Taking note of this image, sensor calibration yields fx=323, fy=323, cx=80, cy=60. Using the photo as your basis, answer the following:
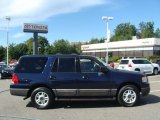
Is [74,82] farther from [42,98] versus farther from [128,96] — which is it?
[128,96]

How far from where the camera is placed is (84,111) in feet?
33.4

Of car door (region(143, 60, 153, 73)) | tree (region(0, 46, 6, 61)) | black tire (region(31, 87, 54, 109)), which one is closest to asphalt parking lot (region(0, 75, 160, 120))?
black tire (region(31, 87, 54, 109))

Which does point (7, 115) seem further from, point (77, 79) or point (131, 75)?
point (131, 75)

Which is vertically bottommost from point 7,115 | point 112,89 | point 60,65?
point 7,115

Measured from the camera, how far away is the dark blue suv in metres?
10.7

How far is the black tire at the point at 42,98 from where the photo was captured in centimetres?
1077

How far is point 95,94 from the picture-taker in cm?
1075

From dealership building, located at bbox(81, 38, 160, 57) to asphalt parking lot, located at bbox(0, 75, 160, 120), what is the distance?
58691mm

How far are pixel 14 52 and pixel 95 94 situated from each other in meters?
77.1

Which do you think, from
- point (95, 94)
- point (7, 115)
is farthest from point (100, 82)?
point (7, 115)

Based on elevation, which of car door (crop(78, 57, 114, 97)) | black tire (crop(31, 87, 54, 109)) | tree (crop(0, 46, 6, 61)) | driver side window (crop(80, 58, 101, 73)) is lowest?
black tire (crop(31, 87, 54, 109))

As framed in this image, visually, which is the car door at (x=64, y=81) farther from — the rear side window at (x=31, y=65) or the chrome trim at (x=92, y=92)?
the rear side window at (x=31, y=65)

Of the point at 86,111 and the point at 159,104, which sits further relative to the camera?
the point at 159,104

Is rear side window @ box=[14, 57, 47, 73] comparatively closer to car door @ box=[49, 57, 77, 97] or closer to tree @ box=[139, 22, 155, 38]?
car door @ box=[49, 57, 77, 97]
